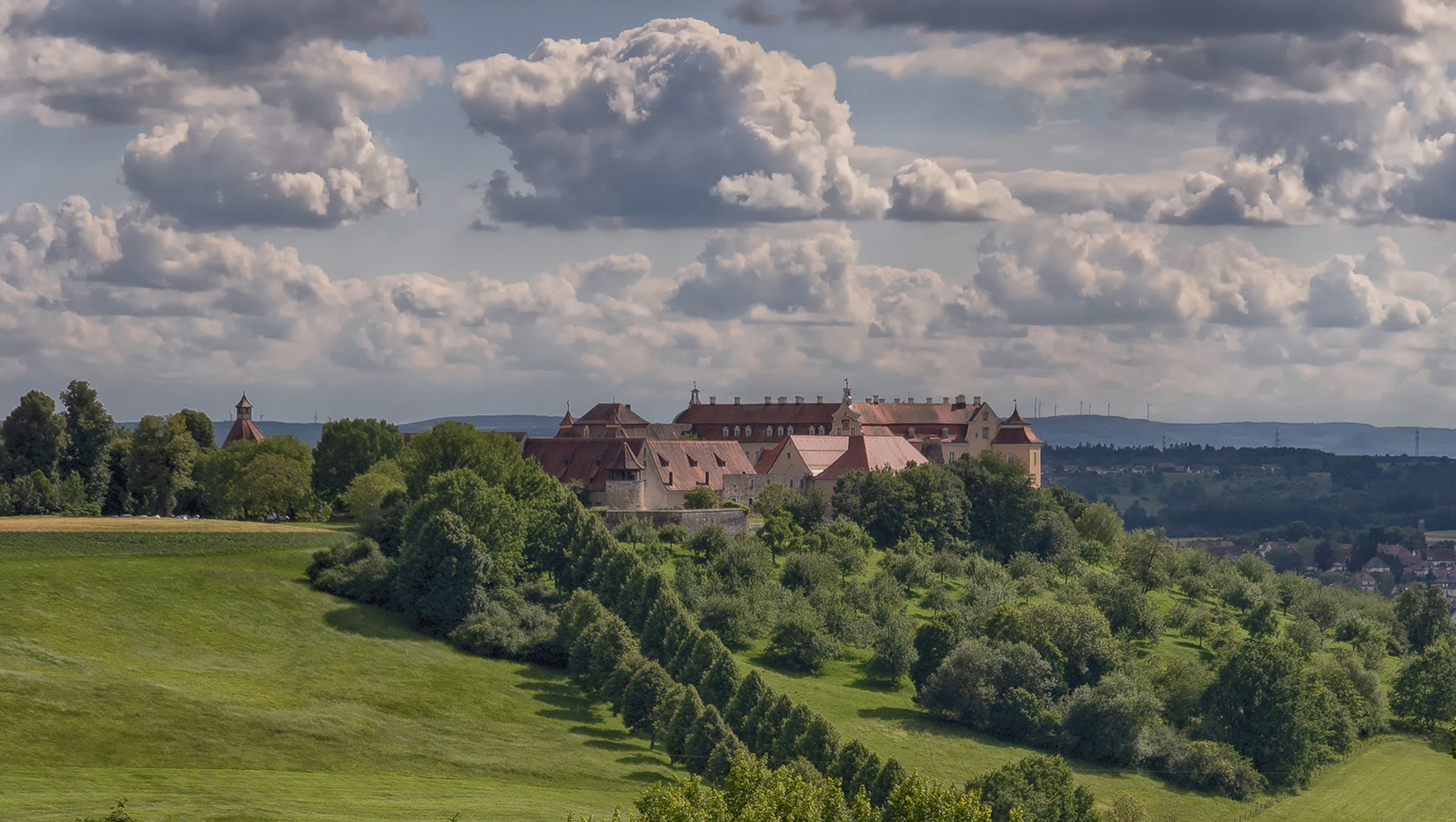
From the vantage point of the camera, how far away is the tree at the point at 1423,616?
142 meters

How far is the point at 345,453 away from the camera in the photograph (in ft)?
410

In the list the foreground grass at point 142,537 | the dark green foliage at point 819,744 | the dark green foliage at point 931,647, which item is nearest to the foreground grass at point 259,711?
the foreground grass at point 142,537

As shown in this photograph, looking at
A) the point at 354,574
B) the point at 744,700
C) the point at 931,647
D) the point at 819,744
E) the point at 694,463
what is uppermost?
the point at 694,463

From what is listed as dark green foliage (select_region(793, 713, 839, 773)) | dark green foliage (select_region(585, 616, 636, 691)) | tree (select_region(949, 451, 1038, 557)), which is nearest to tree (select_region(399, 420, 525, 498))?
dark green foliage (select_region(585, 616, 636, 691))

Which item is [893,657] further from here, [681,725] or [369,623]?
[369,623]

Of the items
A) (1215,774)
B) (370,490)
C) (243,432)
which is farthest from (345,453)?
(1215,774)

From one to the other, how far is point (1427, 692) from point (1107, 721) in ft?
106

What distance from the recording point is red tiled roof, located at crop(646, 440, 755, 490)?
13450 cm

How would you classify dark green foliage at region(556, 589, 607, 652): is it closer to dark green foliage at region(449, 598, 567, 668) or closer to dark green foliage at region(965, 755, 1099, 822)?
dark green foliage at region(449, 598, 567, 668)

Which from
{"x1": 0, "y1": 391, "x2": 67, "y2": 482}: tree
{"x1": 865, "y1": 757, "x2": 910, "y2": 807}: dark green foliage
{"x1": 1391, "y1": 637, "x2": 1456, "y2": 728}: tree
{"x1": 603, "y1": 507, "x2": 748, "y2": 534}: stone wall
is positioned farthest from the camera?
Answer: {"x1": 0, "y1": 391, "x2": 67, "y2": 482}: tree

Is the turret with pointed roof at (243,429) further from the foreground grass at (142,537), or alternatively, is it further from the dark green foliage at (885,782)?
the dark green foliage at (885,782)

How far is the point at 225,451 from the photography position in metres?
127

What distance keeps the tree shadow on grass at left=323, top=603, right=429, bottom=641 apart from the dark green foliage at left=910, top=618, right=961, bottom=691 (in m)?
30.8

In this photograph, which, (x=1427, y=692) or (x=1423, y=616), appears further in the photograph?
(x=1423, y=616)
